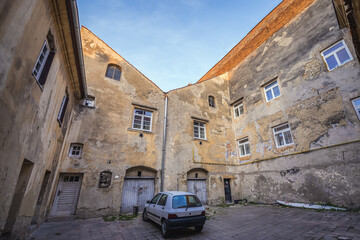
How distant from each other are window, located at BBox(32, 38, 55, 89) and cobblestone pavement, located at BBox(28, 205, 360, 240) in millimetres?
4998

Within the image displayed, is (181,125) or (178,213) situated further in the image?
(181,125)

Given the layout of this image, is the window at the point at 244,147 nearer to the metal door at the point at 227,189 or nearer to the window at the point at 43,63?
the metal door at the point at 227,189

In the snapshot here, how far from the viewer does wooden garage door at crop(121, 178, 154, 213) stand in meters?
9.05

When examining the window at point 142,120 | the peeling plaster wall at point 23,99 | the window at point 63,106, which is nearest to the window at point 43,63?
the peeling plaster wall at point 23,99

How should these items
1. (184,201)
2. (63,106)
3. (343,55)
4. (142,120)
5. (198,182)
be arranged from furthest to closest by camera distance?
(198,182), (142,120), (343,55), (63,106), (184,201)

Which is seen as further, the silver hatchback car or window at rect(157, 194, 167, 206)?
window at rect(157, 194, 167, 206)

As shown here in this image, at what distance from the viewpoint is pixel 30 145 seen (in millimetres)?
→ 4445

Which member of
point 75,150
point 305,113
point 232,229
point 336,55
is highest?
point 336,55

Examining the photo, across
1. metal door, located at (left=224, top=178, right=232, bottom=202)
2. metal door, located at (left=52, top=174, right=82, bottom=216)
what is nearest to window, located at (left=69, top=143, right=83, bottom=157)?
metal door, located at (left=52, top=174, right=82, bottom=216)

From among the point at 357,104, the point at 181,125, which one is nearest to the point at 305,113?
the point at 357,104

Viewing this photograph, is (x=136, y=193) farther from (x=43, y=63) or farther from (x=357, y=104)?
(x=357, y=104)

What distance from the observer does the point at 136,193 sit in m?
9.50

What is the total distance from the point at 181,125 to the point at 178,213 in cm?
711

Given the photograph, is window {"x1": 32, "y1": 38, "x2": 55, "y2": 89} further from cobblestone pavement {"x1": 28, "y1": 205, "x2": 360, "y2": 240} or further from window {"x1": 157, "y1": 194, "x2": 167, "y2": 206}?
window {"x1": 157, "y1": 194, "x2": 167, "y2": 206}
